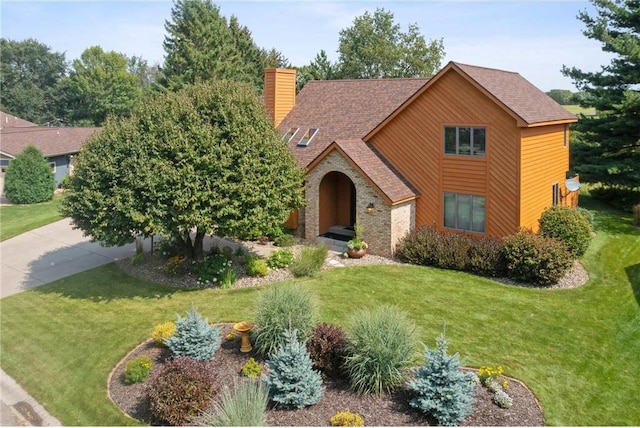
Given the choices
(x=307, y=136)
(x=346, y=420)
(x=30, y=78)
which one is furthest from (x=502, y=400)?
(x=30, y=78)

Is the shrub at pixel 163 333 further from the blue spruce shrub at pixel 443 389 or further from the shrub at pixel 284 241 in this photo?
the shrub at pixel 284 241

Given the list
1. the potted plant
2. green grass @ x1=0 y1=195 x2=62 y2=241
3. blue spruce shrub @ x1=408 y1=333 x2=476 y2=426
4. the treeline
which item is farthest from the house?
the treeline

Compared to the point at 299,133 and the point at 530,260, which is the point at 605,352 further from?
the point at 299,133

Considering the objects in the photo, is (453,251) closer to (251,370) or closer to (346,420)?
(251,370)

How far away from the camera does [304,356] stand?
1031 centimetres

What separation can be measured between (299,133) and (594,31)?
16.1m

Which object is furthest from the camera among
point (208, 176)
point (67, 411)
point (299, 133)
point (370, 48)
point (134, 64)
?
point (134, 64)

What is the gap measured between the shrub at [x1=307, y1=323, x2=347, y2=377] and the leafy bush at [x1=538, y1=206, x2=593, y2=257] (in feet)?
35.7

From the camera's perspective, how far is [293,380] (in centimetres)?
998

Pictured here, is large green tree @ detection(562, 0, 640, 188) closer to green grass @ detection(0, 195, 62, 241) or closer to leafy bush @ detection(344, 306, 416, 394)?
leafy bush @ detection(344, 306, 416, 394)

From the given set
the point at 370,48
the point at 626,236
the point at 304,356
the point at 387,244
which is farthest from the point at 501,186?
the point at 370,48

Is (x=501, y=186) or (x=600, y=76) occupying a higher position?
(x=600, y=76)

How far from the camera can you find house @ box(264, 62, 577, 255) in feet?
60.6

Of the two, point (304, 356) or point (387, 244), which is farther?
point (387, 244)
